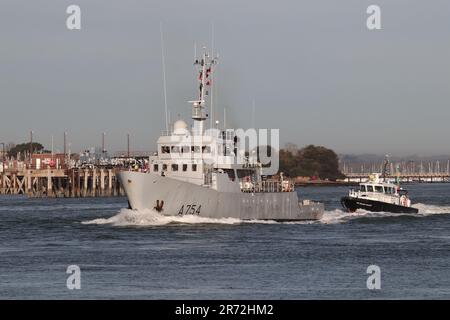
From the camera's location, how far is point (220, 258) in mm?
55094

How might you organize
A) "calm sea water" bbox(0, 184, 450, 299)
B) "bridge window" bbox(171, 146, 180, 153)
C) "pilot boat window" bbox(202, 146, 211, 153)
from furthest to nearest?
"pilot boat window" bbox(202, 146, 211, 153), "bridge window" bbox(171, 146, 180, 153), "calm sea water" bbox(0, 184, 450, 299)

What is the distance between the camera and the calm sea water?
42875 mm

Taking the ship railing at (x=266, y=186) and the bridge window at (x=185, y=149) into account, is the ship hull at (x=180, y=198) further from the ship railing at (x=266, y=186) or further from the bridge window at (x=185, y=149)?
the bridge window at (x=185, y=149)

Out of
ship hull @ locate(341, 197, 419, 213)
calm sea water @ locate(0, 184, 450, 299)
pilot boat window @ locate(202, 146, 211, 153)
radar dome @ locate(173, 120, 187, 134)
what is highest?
radar dome @ locate(173, 120, 187, 134)

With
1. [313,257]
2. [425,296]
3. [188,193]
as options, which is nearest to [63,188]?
[188,193]

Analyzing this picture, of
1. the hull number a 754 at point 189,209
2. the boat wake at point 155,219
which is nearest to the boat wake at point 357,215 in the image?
the boat wake at point 155,219

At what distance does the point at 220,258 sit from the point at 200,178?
18849 mm

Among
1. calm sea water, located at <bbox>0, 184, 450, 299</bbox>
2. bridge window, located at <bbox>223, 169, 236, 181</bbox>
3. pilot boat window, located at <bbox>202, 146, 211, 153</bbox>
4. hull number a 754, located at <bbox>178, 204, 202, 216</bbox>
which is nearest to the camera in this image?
calm sea water, located at <bbox>0, 184, 450, 299</bbox>

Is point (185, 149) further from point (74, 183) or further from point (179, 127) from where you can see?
point (74, 183)

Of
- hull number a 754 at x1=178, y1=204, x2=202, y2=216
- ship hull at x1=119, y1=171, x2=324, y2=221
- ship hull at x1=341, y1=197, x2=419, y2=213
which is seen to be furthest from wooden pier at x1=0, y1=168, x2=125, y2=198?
hull number a 754 at x1=178, y1=204, x2=202, y2=216

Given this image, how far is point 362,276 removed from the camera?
1864 inches

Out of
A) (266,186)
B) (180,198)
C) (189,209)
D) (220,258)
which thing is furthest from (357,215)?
(220,258)

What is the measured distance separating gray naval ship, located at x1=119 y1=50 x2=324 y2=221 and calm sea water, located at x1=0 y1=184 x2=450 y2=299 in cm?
119

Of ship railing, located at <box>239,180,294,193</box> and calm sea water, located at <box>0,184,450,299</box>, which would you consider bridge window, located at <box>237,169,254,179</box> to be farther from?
calm sea water, located at <box>0,184,450,299</box>
